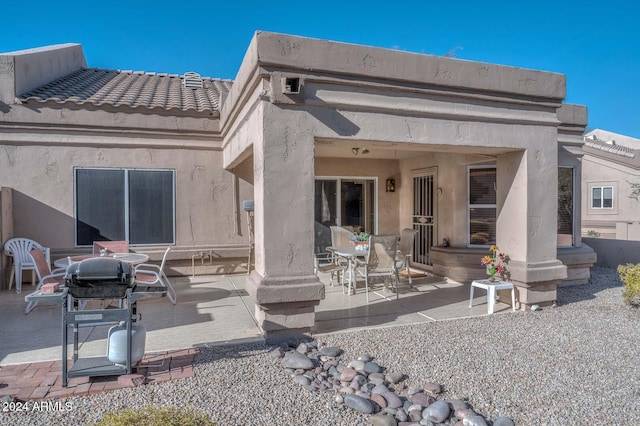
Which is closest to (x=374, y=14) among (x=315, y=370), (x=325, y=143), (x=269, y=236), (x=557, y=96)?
(x=557, y=96)

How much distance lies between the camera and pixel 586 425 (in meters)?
3.26

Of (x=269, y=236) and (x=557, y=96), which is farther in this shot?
(x=557, y=96)

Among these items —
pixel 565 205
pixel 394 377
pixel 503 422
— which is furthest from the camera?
pixel 565 205

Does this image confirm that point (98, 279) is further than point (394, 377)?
No

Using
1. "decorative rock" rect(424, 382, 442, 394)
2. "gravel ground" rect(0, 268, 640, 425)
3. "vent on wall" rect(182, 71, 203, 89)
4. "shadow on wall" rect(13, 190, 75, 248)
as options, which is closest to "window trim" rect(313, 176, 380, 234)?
"gravel ground" rect(0, 268, 640, 425)

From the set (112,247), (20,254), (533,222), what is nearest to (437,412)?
(533,222)

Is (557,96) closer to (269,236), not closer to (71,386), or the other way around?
(269,236)

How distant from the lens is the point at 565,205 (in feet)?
31.1

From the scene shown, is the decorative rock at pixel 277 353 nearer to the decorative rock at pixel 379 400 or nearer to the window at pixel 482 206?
the decorative rock at pixel 379 400

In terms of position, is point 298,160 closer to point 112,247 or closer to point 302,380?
point 302,380

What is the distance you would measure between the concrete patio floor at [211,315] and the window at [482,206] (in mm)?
1294

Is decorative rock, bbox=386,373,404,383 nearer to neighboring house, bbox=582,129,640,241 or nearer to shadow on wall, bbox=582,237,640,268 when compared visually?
shadow on wall, bbox=582,237,640,268

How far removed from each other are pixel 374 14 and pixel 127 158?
50.6 feet

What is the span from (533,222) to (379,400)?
14.4 ft
